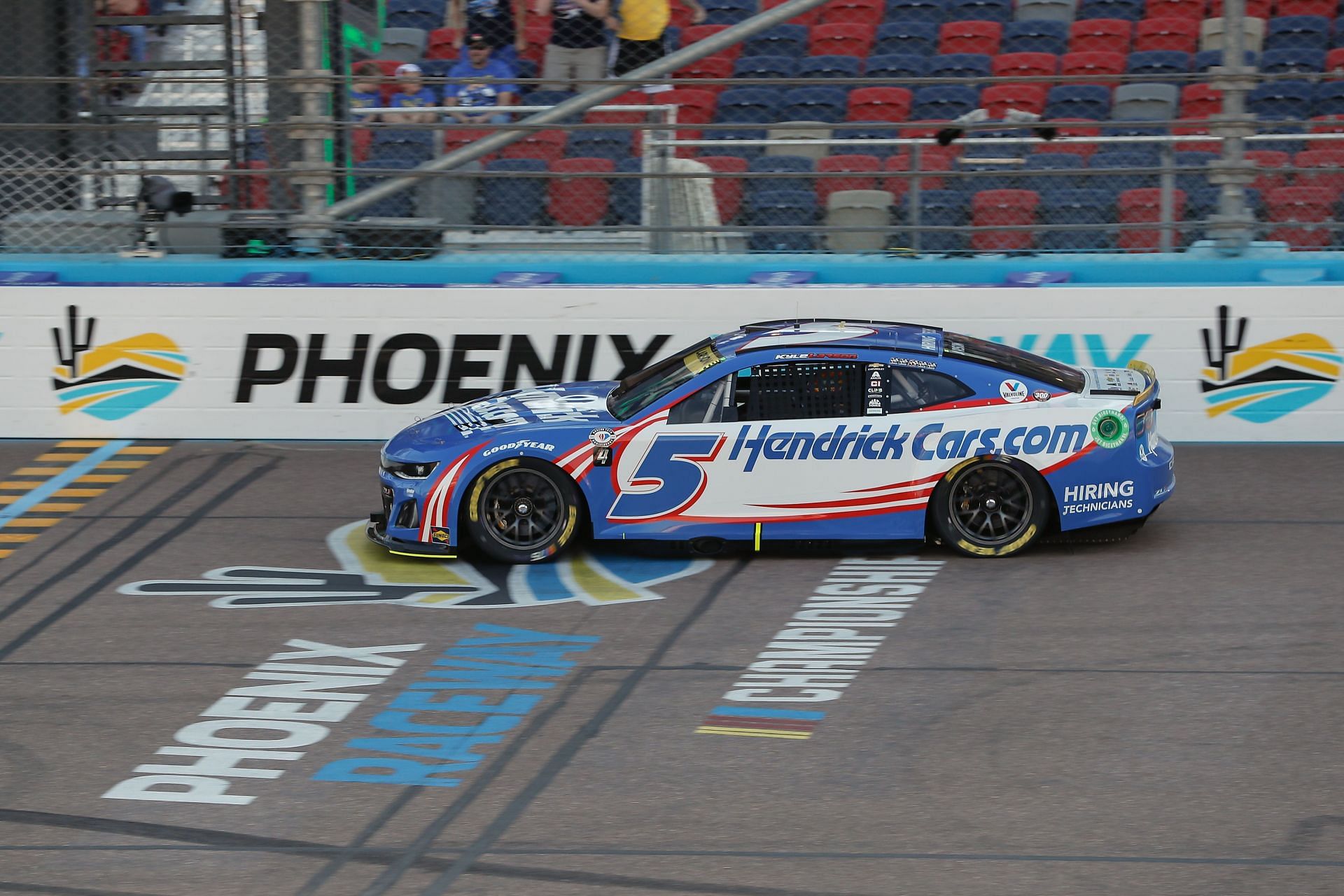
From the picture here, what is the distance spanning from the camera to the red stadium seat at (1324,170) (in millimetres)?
11648

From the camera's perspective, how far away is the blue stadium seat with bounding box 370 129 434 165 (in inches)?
481

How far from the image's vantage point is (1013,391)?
9117mm

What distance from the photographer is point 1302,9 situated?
16.0 meters

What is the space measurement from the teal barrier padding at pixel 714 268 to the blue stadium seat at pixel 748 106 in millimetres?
2025

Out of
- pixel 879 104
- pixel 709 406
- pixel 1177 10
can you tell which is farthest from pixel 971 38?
pixel 709 406

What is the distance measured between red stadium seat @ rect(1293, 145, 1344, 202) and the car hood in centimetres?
530

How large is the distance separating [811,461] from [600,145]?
3.82 metres

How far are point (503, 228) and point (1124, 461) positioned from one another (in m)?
5.12

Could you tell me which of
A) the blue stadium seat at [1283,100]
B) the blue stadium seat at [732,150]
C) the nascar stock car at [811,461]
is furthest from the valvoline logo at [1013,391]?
the blue stadium seat at [1283,100]

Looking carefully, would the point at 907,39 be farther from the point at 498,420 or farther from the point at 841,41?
the point at 498,420

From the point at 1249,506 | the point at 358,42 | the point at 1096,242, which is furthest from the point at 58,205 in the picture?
the point at 1249,506

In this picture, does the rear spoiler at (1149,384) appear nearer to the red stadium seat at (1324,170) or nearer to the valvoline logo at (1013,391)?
the valvoline logo at (1013,391)

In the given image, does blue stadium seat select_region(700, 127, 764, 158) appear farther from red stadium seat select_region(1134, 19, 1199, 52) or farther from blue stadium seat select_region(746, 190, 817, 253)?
red stadium seat select_region(1134, 19, 1199, 52)

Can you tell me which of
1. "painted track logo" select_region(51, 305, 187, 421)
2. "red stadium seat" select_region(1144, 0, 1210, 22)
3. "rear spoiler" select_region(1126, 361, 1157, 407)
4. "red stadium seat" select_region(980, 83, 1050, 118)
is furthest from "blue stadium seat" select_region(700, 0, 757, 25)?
"rear spoiler" select_region(1126, 361, 1157, 407)
